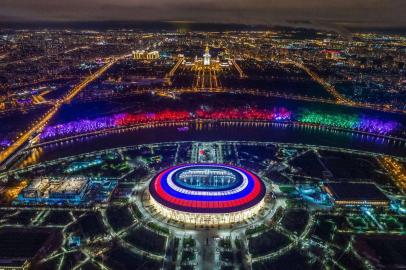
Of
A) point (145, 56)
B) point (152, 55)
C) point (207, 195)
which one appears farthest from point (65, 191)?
point (145, 56)

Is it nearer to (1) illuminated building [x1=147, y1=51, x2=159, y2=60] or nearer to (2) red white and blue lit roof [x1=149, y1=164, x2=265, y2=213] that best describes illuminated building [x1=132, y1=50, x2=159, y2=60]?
(1) illuminated building [x1=147, y1=51, x2=159, y2=60]

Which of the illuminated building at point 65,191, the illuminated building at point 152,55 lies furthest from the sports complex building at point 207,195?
the illuminated building at point 152,55

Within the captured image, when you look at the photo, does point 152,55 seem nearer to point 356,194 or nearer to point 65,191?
point 65,191

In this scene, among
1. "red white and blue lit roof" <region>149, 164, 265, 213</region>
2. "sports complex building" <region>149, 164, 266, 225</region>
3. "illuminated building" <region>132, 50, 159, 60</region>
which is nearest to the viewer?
"sports complex building" <region>149, 164, 266, 225</region>

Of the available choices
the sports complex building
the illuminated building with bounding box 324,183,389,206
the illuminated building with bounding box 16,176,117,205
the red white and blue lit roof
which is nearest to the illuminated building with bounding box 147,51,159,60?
the illuminated building with bounding box 16,176,117,205

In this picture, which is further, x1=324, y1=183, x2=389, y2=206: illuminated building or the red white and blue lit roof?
x1=324, y1=183, x2=389, y2=206: illuminated building

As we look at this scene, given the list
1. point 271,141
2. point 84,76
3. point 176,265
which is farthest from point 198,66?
point 176,265

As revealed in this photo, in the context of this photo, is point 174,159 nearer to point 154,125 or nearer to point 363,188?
point 154,125

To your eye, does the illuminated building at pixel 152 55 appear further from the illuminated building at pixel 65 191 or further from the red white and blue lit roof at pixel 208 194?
the red white and blue lit roof at pixel 208 194
